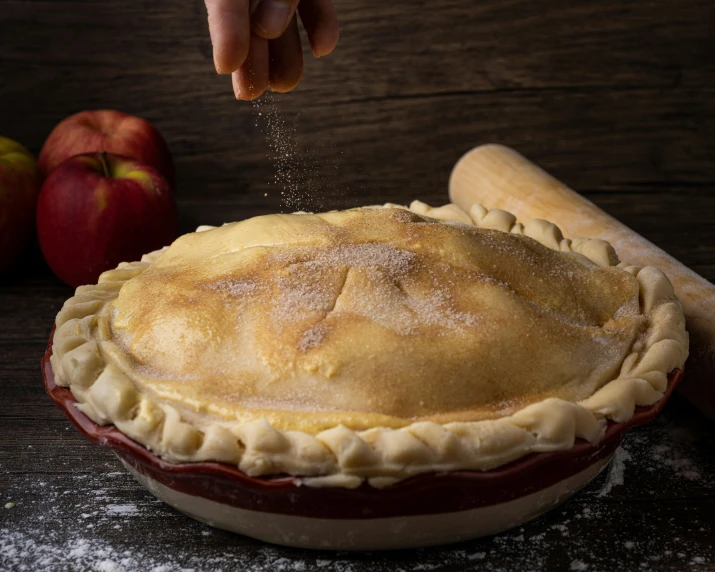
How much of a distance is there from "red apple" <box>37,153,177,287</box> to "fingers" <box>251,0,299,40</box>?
3.32ft

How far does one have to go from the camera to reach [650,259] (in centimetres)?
219

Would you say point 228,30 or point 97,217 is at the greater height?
point 228,30

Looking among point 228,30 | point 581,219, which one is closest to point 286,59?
point 228,30

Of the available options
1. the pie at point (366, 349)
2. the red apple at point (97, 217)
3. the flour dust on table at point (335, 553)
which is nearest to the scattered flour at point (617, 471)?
the flour dust on table at point (335, 553)

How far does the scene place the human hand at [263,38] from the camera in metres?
1.53

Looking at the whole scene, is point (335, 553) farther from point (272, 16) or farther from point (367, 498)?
point (272, 16)

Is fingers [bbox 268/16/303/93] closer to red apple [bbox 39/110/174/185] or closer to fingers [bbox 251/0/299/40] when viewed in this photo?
fingers [bbox 251/0/299/40]

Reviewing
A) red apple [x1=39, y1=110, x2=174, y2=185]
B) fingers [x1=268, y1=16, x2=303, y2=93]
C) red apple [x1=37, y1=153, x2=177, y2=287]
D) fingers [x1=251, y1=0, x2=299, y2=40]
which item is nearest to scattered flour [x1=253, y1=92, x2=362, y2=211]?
red apple [x1=39, y1=110, x2=174, y2=185]

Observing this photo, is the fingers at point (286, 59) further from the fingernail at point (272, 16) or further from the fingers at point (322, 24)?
the fingernail at point (272, 16)

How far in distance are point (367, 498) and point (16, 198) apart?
5.98 feet

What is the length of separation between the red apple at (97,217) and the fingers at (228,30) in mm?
1066

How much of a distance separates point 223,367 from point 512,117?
2.32m

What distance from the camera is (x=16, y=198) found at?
8.86 ft

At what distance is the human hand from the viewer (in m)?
1.53
